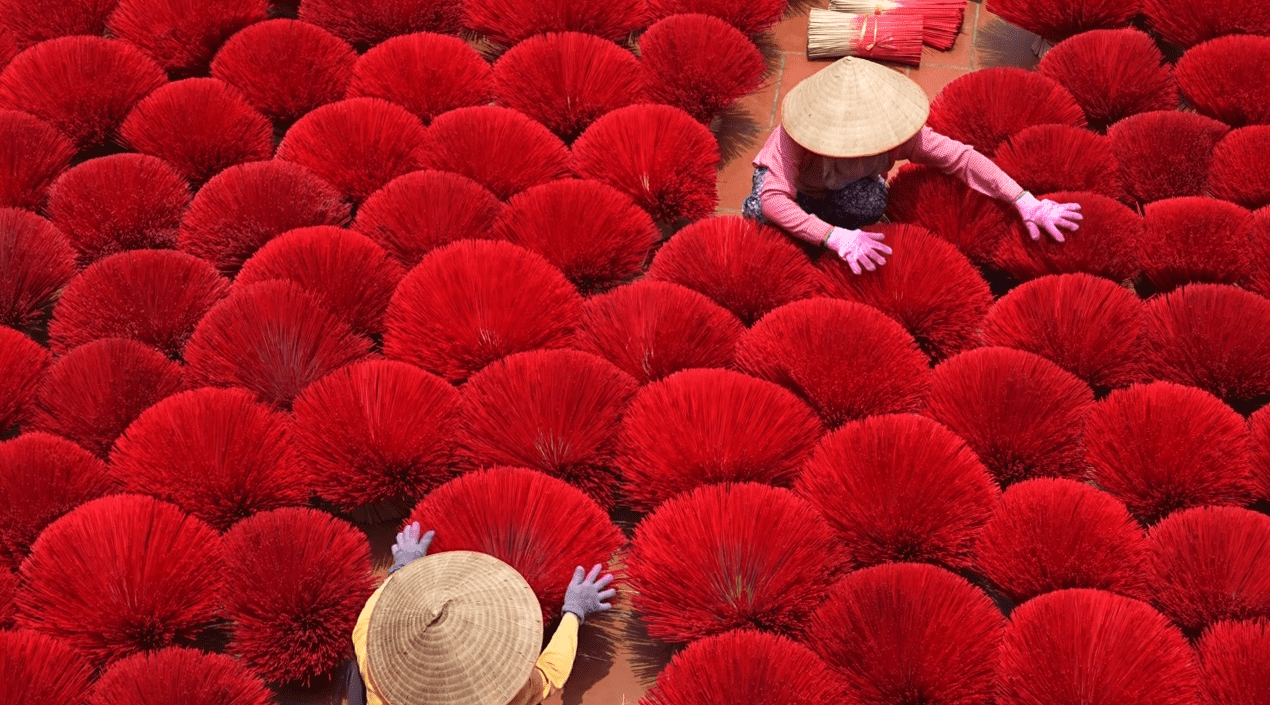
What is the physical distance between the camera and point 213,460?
1.85m

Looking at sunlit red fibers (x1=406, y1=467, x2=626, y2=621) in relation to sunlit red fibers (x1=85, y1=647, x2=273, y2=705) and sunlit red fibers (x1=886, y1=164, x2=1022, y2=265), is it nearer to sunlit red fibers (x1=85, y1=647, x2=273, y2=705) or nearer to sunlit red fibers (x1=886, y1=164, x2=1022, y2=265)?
sunlit red fibers (x1=85, y1=647, x2=273, y2=705)

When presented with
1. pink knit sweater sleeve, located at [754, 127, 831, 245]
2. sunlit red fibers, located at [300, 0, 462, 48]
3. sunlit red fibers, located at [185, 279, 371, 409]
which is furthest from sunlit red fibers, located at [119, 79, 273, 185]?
pink knit sweater sleeve, located at [754, 127, 831, 245]

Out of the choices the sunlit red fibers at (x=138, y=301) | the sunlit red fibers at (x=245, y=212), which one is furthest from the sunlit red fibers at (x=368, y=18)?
the sunlit red fibers at (x=138, y=301)

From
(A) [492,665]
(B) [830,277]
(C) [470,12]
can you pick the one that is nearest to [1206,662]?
(B) [830,277]

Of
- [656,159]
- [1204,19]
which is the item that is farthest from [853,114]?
[1204,19]

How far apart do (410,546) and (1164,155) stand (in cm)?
150

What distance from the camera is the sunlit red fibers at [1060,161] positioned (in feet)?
7.16

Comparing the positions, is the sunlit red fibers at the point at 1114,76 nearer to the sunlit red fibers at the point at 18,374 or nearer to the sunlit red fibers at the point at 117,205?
the sunlit red fibers at the point at 117,205

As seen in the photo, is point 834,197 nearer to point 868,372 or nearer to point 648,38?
point 868,372

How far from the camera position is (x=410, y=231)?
2145mm

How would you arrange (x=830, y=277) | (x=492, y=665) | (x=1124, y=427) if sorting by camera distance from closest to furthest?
1. (x=492, y=665)
2. (x=1124, y=427)
3. (x=830, y=277)

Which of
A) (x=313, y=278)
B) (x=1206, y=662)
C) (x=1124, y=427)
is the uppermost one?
(x=313, y=278)

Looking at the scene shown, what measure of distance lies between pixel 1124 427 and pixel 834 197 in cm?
61

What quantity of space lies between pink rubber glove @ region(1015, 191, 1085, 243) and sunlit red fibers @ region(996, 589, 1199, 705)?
677 millimetres
